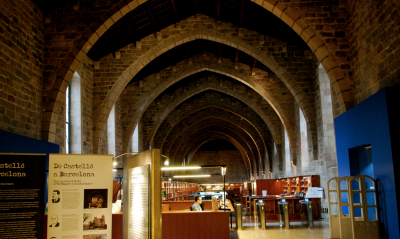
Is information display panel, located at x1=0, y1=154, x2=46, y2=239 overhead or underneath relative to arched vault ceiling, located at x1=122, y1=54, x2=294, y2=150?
underneath

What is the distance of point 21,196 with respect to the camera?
3.81 m

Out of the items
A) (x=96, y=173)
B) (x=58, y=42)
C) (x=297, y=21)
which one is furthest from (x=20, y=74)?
(x=297, y=21)

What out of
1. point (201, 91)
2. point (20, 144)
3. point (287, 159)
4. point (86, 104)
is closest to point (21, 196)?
point (20, 144)

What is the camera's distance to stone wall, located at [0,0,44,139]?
696cm

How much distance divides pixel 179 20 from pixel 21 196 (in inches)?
371

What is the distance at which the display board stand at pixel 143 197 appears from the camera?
3.53m

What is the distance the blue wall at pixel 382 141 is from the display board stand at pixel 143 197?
13.1 feet

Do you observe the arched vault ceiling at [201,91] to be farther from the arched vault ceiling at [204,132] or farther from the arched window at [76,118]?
the arched window at [76,118]

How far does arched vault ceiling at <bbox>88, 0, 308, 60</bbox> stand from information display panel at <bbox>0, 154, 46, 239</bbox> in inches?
299

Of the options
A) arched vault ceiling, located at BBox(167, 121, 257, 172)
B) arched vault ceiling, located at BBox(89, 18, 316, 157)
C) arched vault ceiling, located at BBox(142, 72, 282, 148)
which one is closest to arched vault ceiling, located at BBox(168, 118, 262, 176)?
arched vault ceiling, located at BBox(167, 121, 257, 172)

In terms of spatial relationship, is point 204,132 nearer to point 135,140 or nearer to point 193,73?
point 135,140

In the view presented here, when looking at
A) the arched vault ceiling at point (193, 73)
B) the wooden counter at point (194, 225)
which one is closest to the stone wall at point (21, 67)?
the wooden counter at point (194, 225)

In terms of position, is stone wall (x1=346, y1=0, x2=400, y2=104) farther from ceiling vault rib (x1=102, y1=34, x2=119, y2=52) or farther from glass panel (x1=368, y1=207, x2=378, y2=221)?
ceiling vault rib (x1=102, y1=34, x2=119, y2=52)

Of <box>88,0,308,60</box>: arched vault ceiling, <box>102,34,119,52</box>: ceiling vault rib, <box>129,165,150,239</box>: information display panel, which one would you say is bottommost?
<box>129,165,150,239</box>: information display panel
